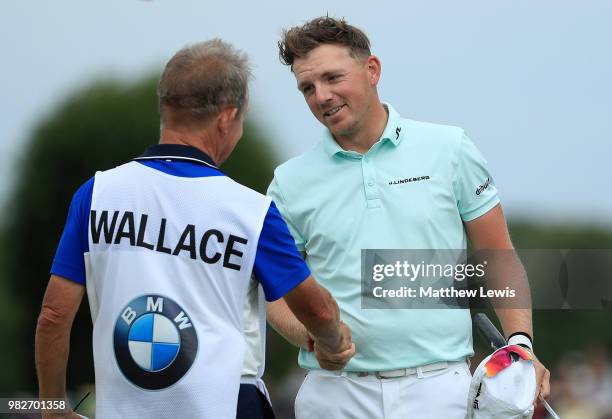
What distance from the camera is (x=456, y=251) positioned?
4617 millimetres

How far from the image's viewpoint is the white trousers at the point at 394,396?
446 cm

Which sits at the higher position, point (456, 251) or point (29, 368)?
point (456, 251)

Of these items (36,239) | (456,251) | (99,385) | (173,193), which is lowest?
(36,239)

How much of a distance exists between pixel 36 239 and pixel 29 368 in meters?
3.55

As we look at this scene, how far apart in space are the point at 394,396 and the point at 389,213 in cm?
73

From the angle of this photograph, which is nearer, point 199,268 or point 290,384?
point 199,268

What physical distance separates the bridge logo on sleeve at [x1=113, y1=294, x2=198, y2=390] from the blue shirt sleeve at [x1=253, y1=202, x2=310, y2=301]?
28 centimetres

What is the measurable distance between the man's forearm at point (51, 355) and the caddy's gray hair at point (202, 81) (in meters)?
0.79

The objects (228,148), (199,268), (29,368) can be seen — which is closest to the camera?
(199,268)

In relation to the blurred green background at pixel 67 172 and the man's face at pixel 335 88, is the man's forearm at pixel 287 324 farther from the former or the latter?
the blurred green background at pixel 67 172

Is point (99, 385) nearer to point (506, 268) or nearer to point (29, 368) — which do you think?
point (506, 268)

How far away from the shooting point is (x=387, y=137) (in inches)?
186

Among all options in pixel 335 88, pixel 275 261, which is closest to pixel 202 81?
pixel 275 261

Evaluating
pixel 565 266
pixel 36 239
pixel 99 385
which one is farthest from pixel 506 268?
pixel 36 239
